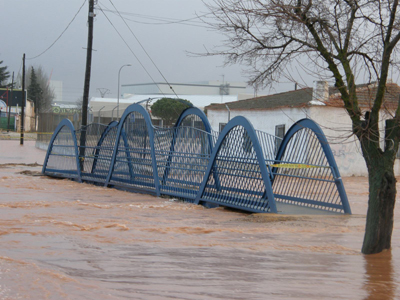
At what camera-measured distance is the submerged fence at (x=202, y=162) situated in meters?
11.5

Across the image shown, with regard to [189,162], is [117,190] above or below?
below

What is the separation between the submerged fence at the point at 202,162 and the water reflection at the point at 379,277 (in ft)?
11.1

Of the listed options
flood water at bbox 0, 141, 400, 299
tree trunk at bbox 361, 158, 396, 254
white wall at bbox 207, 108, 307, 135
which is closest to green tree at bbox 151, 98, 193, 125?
white wall at bbox 207, 108, 307, 135

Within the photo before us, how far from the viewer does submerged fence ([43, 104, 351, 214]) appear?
11.5 meters

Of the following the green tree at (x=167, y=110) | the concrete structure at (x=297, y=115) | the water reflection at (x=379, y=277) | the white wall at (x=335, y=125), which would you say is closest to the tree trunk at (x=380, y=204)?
the water reflection at (x=379, y=277)

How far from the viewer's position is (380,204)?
7.33 m

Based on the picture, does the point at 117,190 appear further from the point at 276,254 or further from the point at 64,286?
the point at 64,286

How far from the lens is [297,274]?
631 cm

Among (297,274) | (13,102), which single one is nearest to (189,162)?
(297,274)

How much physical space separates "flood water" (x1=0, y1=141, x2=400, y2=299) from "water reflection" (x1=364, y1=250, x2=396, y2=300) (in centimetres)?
1

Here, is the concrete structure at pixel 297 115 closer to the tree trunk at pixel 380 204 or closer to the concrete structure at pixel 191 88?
the tree trunk at pixel 380 204

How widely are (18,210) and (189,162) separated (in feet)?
14.2

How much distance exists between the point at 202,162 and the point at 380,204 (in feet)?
21.6

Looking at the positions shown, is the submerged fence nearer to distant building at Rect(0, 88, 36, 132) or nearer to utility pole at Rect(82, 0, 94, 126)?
utility pole at Rect(82, 0, 94, 126)
